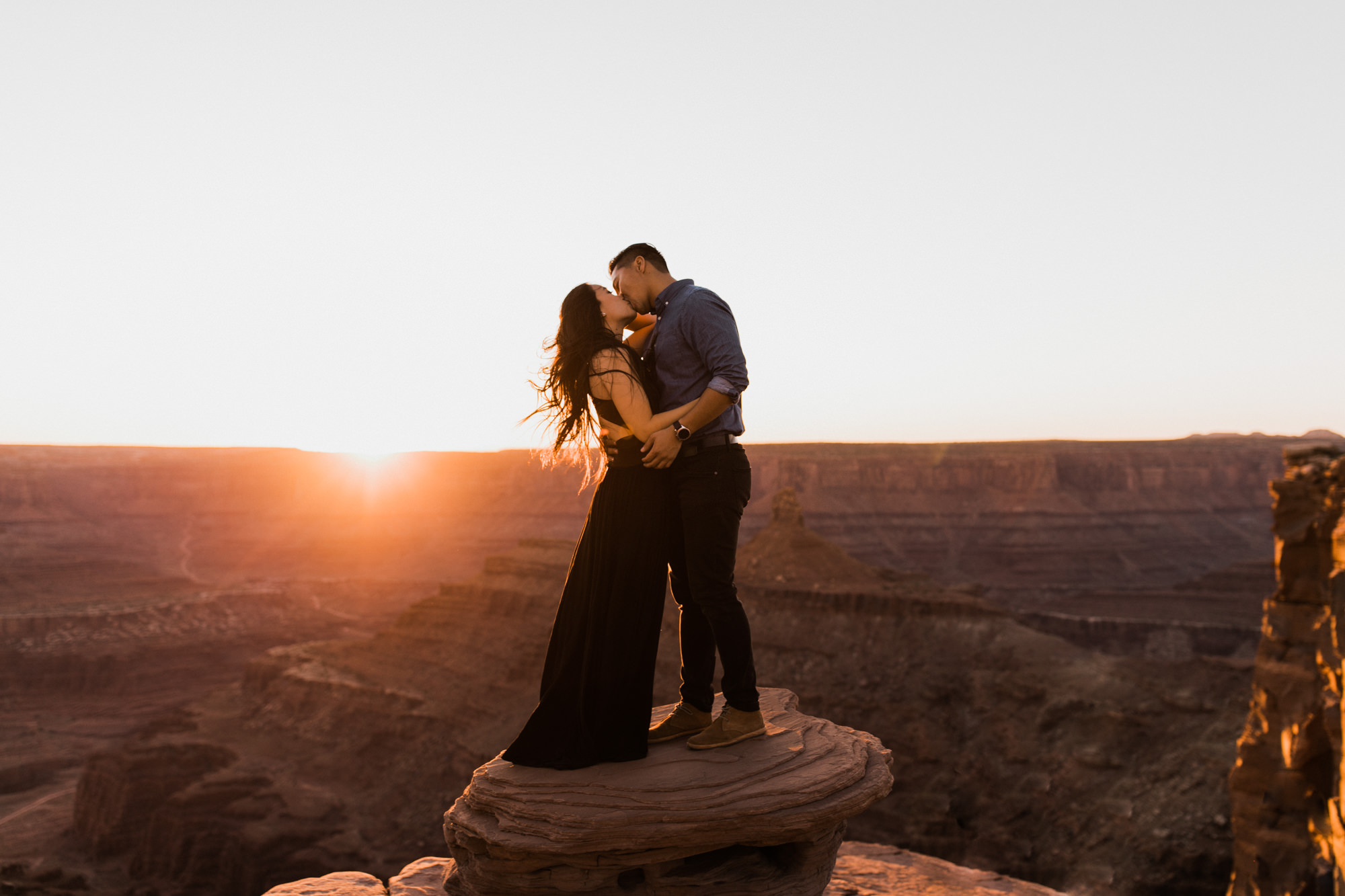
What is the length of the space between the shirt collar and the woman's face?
0.16m

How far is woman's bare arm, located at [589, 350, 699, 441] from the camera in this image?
14.3 ft

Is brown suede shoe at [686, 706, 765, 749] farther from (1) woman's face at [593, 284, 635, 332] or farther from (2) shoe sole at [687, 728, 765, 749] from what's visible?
(1) woman's face at [593, 284, 635, 332]

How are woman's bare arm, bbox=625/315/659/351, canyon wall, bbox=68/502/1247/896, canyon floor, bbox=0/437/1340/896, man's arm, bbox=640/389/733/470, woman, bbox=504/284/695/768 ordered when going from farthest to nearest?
1. canyon floor, bbox=0/437/1340/896
2. canyon wall, bbox=68/502/1247/896
3. woman's bare arm, bbox=625/315/659/351
4. woman, bbox=504/284/695/768
5. man's arm, bbox=640/389/733/470

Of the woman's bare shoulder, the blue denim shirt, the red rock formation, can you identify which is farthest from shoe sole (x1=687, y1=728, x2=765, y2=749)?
the red rock formation

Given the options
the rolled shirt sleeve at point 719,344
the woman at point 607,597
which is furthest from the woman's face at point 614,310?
the rolled shirt sleeve at point 719,344

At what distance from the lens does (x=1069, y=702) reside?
23.1 metres

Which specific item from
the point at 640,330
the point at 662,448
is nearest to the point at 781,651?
the point at 640,330

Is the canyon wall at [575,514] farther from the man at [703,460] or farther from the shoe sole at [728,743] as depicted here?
the man at [703,460]

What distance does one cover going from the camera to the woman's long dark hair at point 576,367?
15.0ft

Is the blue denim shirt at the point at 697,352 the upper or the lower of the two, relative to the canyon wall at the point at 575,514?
upper

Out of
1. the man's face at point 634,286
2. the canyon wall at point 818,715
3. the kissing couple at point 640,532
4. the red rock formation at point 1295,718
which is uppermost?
the man's face at point 634,286

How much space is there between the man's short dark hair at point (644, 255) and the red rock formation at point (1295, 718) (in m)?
8.99

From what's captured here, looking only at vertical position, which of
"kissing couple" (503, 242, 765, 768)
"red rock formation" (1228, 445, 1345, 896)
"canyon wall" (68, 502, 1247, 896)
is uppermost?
"kissing couple" (503, 242, 765, 768)

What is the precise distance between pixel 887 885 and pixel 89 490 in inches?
3617
